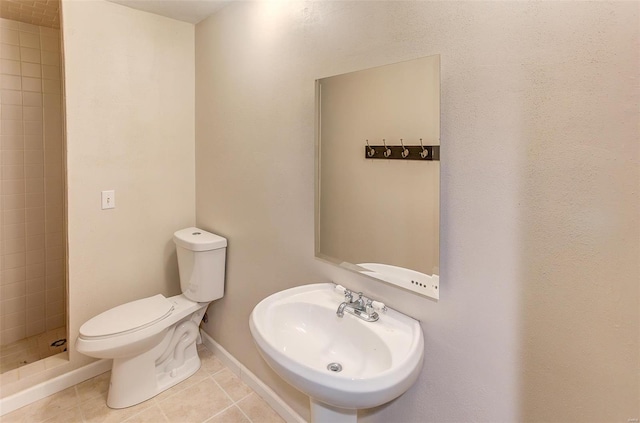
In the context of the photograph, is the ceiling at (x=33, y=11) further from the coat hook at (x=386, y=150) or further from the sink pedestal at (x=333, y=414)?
the sink pedestal at (x=333, y=414)

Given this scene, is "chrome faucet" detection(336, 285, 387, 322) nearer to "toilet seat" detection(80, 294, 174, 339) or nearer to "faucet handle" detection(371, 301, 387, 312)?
"faucet handle" detection(371, 301, 387, 312)

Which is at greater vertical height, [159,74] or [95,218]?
[159,74]

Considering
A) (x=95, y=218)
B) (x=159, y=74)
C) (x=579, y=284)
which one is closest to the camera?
(x=579, y=284)

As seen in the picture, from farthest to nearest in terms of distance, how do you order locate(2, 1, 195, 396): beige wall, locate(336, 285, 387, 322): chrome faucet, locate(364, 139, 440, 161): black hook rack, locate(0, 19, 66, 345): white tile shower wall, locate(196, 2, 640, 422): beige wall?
locate(0, 19, 66, 345): white tile shower wall → locate(2, 1, 195, 396): beige wall → locate(336, 285, 387, 322): chrome faucet → locate(364, 139, 440, 161): black hook rack → locate(196, 2, 640, 422): beige wall

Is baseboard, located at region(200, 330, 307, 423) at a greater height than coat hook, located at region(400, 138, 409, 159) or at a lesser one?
lesser

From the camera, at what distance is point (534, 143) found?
36.1 inches

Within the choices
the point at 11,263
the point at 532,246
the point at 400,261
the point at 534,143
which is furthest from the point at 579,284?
the point at 11,263

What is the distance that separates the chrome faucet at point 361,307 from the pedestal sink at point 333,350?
2cm

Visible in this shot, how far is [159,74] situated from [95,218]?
3.56ft

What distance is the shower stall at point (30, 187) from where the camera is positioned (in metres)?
2.42

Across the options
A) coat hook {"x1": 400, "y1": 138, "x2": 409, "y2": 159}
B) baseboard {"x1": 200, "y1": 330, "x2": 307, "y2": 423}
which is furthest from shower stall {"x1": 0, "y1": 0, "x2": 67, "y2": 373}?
coat hook {"x1": 400, "y1": 138, "x2": 409, "y2": 159}

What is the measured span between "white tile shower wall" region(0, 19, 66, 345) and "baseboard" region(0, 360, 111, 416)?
928mm

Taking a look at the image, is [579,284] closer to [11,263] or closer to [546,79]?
[546,79]

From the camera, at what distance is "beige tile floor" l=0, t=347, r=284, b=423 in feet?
5.96
